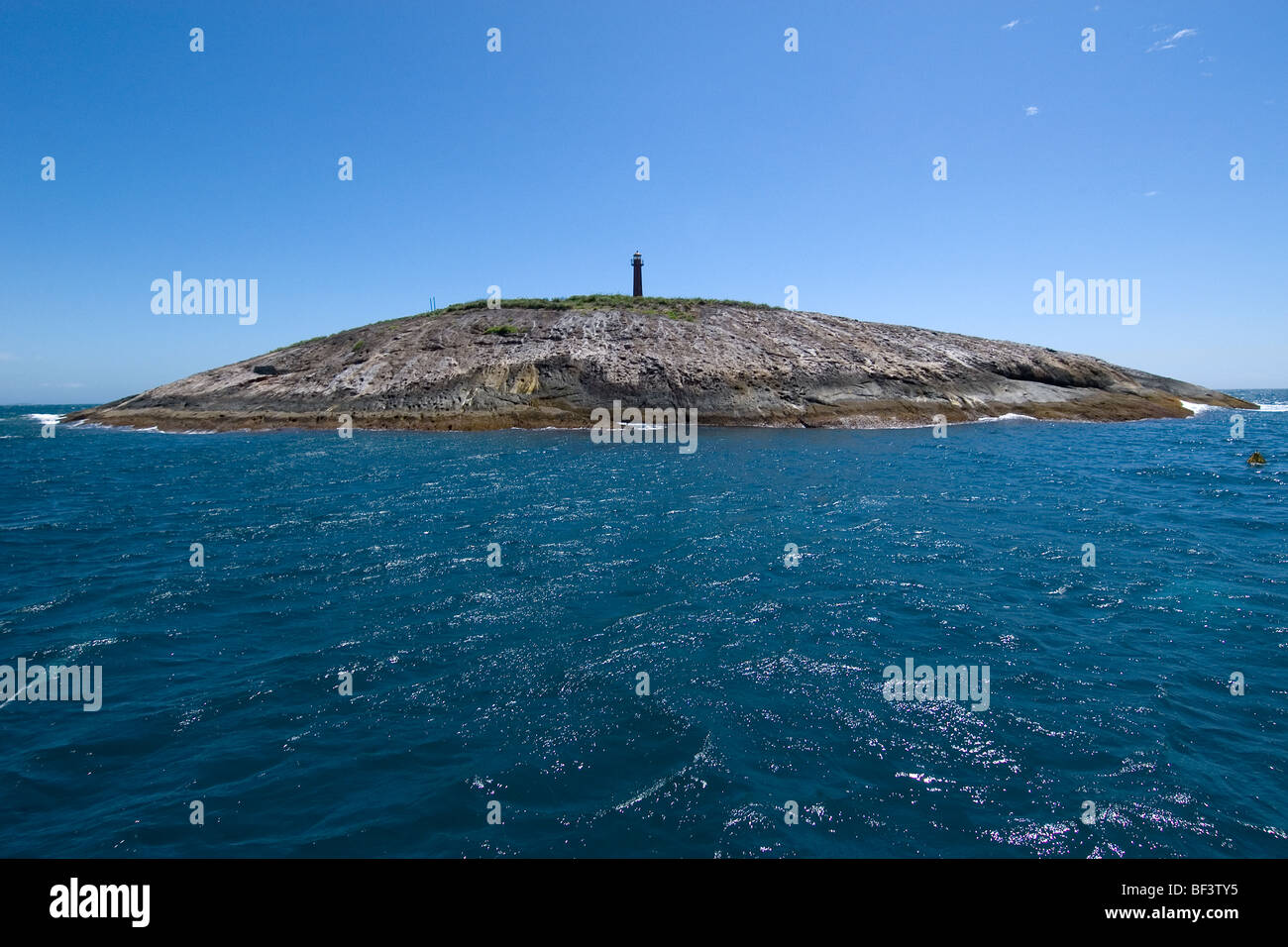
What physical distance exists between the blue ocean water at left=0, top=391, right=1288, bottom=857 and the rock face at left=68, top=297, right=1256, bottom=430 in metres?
30.7

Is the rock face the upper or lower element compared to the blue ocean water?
upper

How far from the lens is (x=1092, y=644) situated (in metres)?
10.2

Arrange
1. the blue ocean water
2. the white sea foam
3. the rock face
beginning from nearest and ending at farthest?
the blue ocean water → the rock face → the white sea foam

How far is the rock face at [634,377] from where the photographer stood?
51.5 m

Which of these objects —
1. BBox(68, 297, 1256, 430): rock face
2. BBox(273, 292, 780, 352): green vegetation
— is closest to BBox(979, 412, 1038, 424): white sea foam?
BBox(68, 297, 1256, 430): rock face

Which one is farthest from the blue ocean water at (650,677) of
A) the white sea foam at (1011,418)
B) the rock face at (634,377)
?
the white sea foam at (1011,418)

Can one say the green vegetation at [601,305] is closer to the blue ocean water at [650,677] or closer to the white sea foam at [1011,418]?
the white sea foam at [1011,418]

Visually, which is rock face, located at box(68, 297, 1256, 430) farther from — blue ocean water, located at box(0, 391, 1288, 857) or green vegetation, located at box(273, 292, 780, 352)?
blue ocean water, located at box(0, 391, 1288, 857)

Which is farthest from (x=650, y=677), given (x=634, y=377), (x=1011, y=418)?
(x=1011, y=418)

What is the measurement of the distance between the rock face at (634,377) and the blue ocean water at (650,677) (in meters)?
30.7

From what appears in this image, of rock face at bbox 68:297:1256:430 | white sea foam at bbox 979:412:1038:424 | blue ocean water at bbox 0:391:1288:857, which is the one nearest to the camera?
blue ocean water at bbox 0:391:1288:857

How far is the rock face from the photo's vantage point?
169ft

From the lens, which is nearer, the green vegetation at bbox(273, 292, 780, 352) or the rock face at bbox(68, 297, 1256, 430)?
the rock face at bbox(68, 297, 1256, 430)

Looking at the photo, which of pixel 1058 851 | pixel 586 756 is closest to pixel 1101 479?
pixel 1058 851
